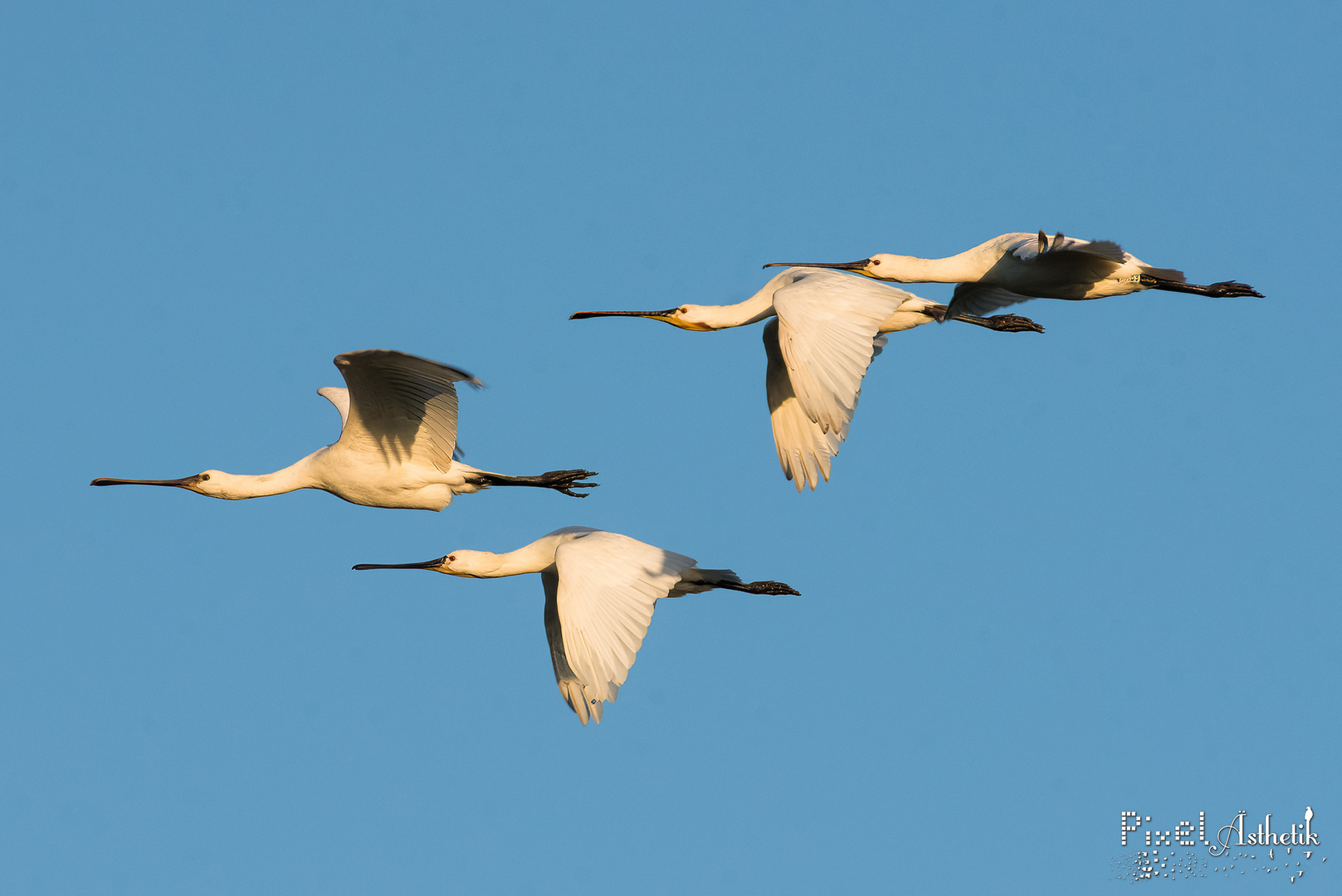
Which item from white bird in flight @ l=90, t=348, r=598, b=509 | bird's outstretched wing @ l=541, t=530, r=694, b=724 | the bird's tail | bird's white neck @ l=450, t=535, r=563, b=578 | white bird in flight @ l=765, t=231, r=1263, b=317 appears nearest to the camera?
bird's outstretched wing @ l=541, t=530, r=694, b=724

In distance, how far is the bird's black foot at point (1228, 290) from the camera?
20.6 meters

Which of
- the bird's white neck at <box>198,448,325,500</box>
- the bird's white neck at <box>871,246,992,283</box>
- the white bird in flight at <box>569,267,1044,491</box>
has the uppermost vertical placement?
the bird's white neck at <box>871,246,992,283</box>

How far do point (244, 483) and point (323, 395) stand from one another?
6.70 feet

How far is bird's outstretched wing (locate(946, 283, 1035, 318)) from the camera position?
2150cm

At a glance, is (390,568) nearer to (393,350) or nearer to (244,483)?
(244,483)

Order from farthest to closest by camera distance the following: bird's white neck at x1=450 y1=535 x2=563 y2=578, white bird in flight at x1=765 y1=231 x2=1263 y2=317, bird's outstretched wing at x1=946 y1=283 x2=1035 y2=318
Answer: bird's outstretched wing at x1=946 y1=283 x2=1035 y2=318
bird's white neck at x1=450 y1=535 x2=563 y2=578
white bird in flight at x1=765 y1=231 x2=1263 y2=317

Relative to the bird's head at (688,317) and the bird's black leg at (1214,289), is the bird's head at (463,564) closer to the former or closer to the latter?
the bird's head at (688,317)

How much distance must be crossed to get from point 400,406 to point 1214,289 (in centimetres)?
885

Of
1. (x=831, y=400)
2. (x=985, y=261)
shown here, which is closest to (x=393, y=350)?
(x=831, y=400)

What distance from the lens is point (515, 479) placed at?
20.2 meters

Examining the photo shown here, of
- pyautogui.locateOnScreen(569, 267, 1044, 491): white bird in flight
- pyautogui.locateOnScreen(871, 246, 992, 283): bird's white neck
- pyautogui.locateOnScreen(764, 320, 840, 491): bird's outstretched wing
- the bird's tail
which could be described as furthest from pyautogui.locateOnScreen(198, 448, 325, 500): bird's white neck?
pyautogui.locateOnScreen(871, 246, 992, 283): bird's white neck

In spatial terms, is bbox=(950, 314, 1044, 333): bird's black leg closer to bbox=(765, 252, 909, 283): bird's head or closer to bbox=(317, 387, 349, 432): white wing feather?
bbox=(765, 252, 909, 283): bird's head

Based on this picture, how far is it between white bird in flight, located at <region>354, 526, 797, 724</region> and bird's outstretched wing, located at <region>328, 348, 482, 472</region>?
1.73 meters

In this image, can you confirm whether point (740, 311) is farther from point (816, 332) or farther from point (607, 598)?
point (607, 598)
